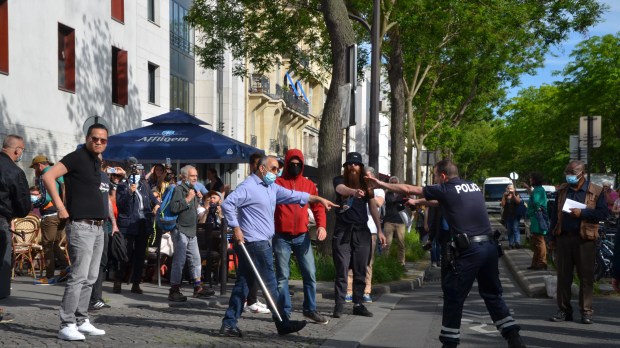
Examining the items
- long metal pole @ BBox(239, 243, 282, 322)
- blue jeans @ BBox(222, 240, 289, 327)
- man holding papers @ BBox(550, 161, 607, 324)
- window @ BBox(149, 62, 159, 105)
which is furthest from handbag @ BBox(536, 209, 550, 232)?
window @ BBox(149, 62, 159, 105)

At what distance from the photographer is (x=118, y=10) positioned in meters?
29.3

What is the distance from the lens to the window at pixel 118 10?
28997 millimetres

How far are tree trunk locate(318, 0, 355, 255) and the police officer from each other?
741 cm

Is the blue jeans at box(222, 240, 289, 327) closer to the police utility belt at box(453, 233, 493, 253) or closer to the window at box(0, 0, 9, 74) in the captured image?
the police utility belt at box(453, 233, 493, 253)

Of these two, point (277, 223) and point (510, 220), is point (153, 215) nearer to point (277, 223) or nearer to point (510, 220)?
point (277, 223)

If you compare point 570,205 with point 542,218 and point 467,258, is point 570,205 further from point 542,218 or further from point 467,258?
point 542,218

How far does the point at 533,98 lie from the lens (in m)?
83.0

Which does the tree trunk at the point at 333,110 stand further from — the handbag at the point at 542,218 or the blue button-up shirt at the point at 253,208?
the blue button-up shirt at the point at 253,208

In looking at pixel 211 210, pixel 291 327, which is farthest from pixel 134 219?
pixel 291 327

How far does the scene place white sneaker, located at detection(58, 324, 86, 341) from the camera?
9.05 meters

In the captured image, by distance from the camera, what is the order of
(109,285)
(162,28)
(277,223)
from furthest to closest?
(162,28) < (109,285) < (277,223)

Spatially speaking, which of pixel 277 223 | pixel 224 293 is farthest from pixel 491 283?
pixel 224 293

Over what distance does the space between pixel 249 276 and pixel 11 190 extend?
8.40 ft

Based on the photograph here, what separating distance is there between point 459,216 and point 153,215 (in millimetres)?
6303
